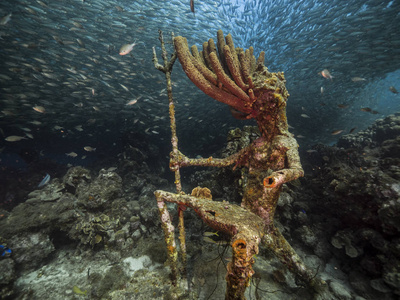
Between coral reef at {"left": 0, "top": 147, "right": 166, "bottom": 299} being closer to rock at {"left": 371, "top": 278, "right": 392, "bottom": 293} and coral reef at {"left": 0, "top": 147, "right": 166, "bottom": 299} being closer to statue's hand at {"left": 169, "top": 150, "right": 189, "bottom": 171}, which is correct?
statue's hand at {"left": 169, "top": 150, "right": 189, "bottom": 171}

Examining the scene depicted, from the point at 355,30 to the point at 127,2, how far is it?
1643 cm

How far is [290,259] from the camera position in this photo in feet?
8.20

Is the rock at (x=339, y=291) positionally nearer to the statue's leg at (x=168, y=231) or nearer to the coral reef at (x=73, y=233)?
the statue's leg at (x=168, y=231)

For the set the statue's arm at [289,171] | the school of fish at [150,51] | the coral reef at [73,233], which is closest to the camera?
the statue's arm at [289,171]

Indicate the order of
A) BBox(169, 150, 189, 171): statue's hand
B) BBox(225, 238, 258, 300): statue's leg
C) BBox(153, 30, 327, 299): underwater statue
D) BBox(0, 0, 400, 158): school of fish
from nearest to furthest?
BBox(225, 238, 258, 300): statue's leg, BBox(153, 30, 327, 299): underwater statue, BBox(169, 150, 189, 171): statue's hand, BBox(0, 0, 400, 158): school of fish

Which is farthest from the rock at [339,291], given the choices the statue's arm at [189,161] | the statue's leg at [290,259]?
the statue's arm at [189,161]

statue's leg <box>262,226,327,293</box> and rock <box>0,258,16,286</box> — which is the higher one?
statue's leg <box>262,226,327,293</box>

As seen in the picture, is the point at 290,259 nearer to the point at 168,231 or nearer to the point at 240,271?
the point at 240,271

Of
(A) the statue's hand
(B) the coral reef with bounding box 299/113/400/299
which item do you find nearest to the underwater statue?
(A) the statue's hand

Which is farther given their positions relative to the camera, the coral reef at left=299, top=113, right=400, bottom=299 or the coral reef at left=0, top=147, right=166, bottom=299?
the coral reef at left=0, top=147, right=166, bottom=299

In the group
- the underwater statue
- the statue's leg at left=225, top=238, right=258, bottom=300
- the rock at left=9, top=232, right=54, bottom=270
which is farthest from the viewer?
the rock at left=9, top=232, right=54, bottom=270

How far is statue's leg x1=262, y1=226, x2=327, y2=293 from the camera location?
2.46 m

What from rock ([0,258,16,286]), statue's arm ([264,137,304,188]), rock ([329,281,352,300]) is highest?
statue's arm ([264,137,304,188])

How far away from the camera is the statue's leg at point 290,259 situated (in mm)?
2461
